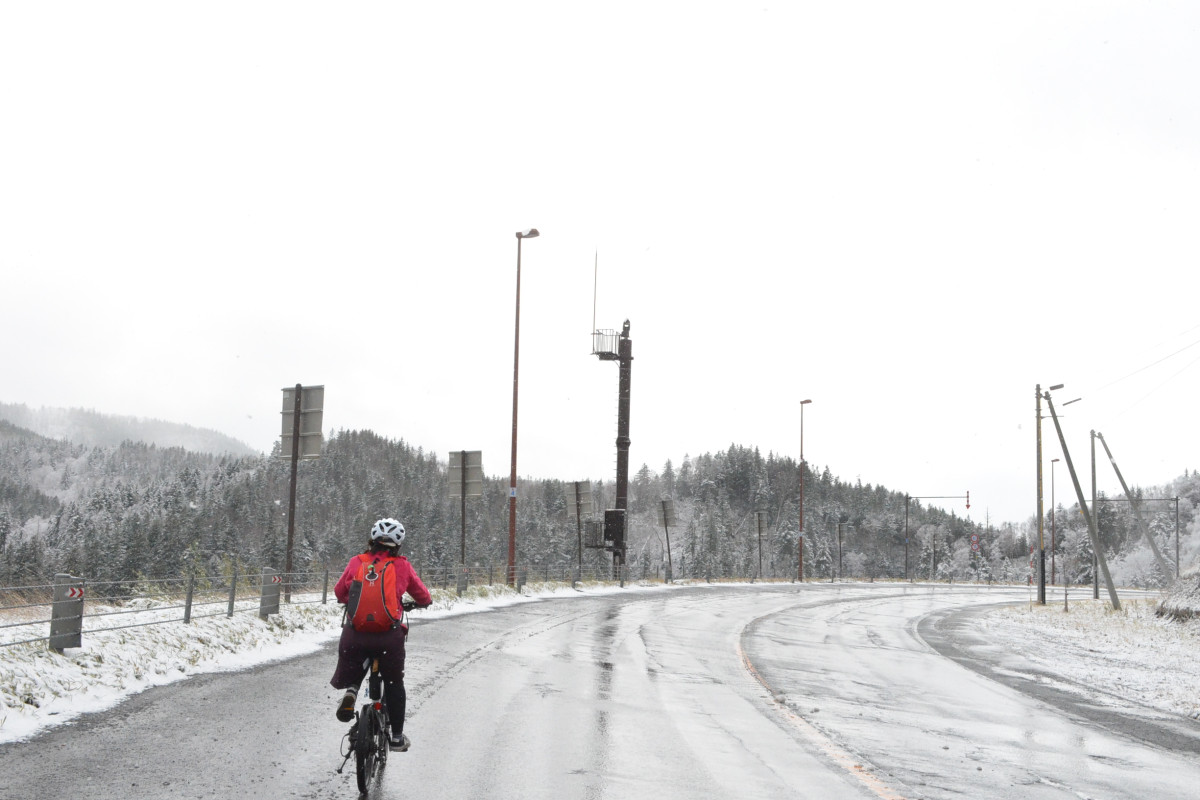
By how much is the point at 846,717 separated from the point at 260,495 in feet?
506

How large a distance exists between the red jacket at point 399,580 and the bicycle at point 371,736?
544 millimetres

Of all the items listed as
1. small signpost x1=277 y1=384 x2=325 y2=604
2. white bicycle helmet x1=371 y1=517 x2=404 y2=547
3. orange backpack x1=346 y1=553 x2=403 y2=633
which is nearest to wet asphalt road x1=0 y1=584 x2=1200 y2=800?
orange backpack x1=346 y1=553 x2=403 y2=633

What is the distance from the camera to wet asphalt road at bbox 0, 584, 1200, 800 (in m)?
6.41

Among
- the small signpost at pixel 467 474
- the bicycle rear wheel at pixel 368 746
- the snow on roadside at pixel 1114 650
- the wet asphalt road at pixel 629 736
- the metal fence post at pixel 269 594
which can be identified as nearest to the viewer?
the bicycle rear wheel at pixel 368 746

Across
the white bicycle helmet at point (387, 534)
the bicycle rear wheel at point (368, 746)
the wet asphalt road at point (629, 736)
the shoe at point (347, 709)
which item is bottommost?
the wet asphalt road at point (629, 736)

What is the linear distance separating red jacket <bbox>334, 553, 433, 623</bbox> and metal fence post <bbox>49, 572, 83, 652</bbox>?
5.44 m

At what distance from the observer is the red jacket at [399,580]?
21.7 feet

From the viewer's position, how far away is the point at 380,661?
6480mm

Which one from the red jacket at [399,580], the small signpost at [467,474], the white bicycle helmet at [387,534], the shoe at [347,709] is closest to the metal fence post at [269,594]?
the red jacket at [399,580]

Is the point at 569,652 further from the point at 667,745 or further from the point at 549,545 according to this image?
the point at 549,545

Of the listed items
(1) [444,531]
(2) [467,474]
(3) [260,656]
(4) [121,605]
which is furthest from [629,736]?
(1) [444,531]

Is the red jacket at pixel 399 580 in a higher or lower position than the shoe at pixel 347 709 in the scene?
higher

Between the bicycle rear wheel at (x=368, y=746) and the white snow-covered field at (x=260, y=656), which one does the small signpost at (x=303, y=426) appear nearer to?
the white snow-covered field at (x=260, y=656)

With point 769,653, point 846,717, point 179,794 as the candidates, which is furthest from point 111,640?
point 769,653
